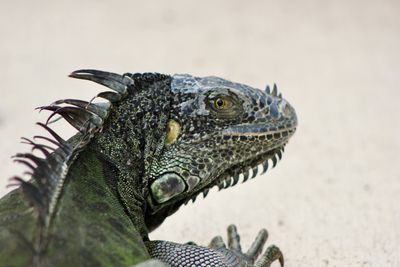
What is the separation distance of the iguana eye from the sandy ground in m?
1.27

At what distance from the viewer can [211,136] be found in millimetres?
3656

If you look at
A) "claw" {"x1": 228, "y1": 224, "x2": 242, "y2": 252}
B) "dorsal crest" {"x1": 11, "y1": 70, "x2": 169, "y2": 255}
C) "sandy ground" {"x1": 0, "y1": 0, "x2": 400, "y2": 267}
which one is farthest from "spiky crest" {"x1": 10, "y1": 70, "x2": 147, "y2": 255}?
"sandy ground" {"x1": 0, "y1": 0, "x2": 400, "y2": 267}

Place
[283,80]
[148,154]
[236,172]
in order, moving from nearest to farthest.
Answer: [148,154], [236,172], [283,80]

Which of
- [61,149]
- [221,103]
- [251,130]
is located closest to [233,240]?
[251,130]

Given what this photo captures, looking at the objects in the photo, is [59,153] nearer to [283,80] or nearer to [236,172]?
[236,172]

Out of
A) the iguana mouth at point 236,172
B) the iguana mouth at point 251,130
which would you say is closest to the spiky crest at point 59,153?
the iguana mouth at point 251,130

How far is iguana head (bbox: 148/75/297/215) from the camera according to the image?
359 cm

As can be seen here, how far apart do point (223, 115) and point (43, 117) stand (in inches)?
132

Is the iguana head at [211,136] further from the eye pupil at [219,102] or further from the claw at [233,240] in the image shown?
the claw at [233,240]

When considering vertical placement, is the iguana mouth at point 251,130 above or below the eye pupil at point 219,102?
below

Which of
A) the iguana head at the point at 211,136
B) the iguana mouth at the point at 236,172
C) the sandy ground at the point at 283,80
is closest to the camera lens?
the iguana head at the point at 211,136

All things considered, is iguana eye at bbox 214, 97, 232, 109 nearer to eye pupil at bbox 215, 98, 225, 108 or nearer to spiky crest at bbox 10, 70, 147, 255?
eye pupil at bbox 215, 98, 225, 108

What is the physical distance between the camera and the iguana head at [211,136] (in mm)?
3588

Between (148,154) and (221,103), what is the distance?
0.44m
